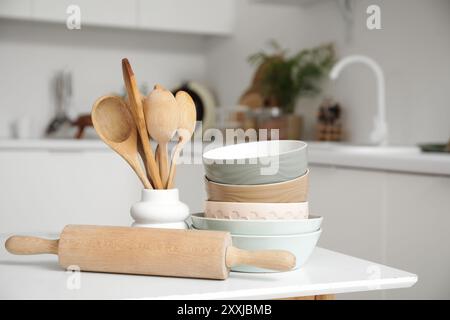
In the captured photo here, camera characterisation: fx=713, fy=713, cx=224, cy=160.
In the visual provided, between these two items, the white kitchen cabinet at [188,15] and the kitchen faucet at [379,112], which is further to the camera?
the white kitchen cabinet at [188,15]

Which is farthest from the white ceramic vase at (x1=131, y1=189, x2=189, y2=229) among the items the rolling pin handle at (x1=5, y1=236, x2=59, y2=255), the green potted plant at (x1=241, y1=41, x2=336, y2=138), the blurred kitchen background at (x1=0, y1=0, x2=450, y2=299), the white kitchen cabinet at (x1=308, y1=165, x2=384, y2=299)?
the green potted plant at (x1=241, y1=41, x2=336, y2=138)

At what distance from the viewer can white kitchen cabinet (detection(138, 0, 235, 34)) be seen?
12.9ft

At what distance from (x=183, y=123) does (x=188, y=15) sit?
3.09 meters

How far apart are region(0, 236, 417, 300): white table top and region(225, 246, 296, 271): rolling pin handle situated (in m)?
0.02

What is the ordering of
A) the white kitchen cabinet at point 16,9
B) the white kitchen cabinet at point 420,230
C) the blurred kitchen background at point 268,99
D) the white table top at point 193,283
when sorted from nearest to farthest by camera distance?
the white table top at point 193,283
the white kitchen cabinet at point 420,230
the blurred kitchen background at point 268,99
the white kitchen cabinet at point 16,9

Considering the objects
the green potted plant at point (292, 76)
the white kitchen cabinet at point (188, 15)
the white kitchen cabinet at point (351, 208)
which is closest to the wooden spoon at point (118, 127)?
the white kitchen cabinet at point (351, 208)

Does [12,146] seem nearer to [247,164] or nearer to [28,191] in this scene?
[28,191]

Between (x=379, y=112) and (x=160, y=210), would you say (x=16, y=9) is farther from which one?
(x=160, y=210)

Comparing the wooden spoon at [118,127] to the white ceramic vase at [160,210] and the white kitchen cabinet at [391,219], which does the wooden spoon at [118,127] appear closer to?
the white ceramic vase at [160,210]

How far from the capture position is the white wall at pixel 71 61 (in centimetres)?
395

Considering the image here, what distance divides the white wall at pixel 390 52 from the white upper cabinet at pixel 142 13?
0.23 metres

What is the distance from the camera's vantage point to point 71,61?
409 centimetres

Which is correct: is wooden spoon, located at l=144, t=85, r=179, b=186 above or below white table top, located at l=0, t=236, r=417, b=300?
above

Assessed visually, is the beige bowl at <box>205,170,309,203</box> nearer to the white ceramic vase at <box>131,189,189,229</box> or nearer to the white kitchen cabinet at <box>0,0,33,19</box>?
the white ceramic vase at <box>131,189,189,229</box>
